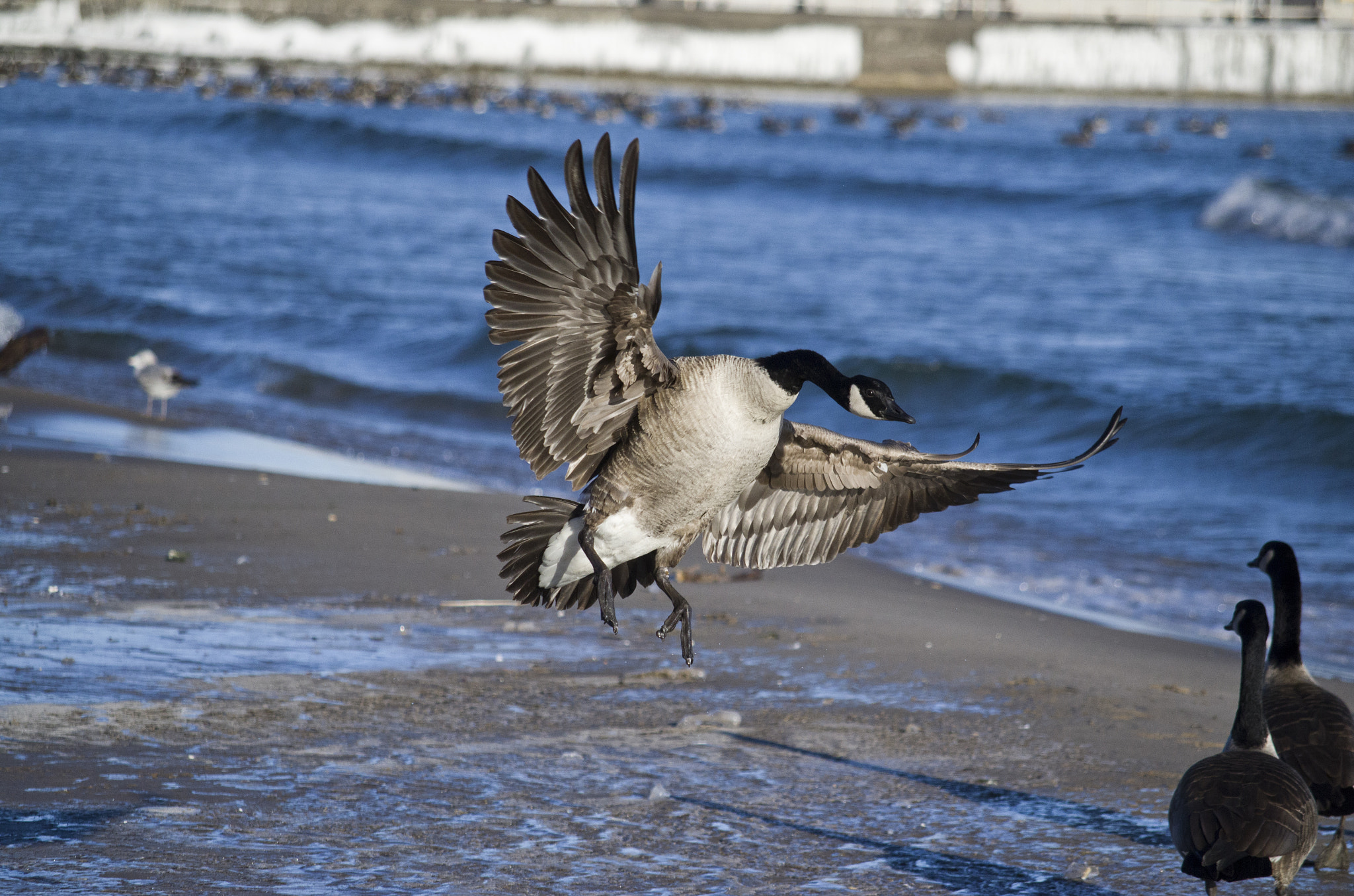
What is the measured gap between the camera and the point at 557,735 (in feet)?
15.7

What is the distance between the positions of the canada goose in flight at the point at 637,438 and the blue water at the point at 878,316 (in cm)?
279

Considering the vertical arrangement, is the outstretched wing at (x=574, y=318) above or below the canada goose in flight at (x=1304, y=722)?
above

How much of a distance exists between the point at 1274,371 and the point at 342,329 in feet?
30.3

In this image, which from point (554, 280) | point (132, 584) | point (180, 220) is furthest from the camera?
point (180, 220)

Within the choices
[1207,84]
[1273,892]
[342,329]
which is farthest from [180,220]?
[1207,84]

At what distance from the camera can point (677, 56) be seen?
5603 cm

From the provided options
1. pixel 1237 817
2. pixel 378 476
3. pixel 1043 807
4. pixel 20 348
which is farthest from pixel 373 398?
pixel 1237 817

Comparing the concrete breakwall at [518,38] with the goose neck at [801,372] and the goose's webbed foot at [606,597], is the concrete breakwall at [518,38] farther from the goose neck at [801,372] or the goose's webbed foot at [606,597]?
the goose neck at [801,372]

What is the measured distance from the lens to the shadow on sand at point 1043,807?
14.2 feet

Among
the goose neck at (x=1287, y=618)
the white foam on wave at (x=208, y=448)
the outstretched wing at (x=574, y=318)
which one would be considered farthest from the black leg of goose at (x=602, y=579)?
the white foam on wave at (x=208, y=448)

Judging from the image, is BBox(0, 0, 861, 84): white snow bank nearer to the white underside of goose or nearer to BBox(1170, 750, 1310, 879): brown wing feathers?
the white underside of goose

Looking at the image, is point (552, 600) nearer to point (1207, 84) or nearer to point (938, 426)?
point (938, 426)

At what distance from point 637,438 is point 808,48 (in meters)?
54.7

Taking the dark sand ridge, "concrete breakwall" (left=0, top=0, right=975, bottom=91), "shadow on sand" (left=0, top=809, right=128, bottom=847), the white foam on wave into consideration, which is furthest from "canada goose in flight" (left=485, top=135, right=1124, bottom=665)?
"concrete breakwall" (left=0, top=0, right=975, bottom=91)
